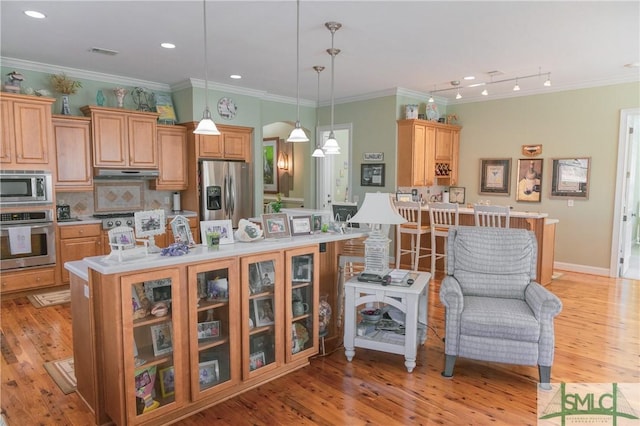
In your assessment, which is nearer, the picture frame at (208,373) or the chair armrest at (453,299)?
the picture frame at (208,373)

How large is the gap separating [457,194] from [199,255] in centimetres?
604

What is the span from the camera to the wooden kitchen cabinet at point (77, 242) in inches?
201

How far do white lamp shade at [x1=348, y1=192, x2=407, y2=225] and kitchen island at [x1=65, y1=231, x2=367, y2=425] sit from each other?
0.48 m

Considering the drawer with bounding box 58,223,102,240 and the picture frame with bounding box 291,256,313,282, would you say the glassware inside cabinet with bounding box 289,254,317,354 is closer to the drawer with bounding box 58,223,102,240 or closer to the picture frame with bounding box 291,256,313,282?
the picture frame with bounding box 291,256,313,282

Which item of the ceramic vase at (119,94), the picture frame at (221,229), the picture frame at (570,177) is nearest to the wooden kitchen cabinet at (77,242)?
the ceramic vase at (119,94)

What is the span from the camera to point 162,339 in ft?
8.24

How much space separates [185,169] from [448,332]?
4588mm

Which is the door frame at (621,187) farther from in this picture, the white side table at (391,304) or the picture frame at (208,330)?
the picture frame at (208,330)

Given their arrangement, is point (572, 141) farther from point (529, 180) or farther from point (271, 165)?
point (271, 165)

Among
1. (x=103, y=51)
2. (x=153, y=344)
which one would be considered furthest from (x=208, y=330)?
(x=103, y=51)

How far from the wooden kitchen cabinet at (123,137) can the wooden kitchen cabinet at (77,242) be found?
Answer: 2.71 ft

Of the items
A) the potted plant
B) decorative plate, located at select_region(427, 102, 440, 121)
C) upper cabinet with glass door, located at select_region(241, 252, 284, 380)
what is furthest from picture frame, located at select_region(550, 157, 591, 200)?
the potted plant

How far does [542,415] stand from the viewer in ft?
8.69

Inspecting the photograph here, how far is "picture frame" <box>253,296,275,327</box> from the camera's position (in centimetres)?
298
